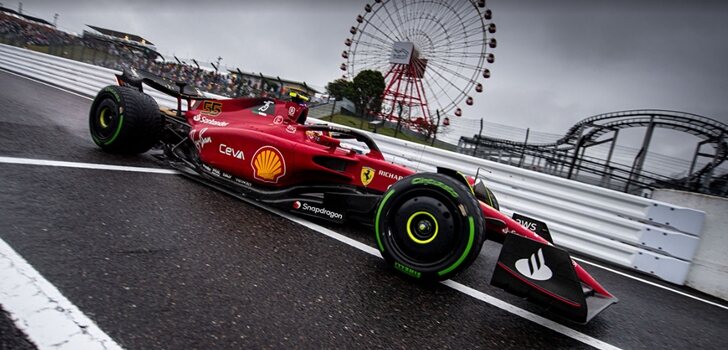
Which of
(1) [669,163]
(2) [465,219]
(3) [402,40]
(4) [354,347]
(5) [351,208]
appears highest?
(3) [402,40]

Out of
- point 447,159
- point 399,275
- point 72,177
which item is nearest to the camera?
point 399,275

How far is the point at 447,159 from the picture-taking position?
602 cm

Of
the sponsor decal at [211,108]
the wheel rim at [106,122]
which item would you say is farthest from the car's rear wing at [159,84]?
the wheel rim at [106,122]

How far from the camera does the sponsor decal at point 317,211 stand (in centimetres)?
316

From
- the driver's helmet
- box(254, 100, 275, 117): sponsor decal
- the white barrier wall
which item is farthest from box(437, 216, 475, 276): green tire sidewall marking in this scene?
the white barrier wall

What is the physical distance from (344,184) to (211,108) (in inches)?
84.3

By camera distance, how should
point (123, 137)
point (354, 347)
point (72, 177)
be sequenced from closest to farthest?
1. point (354, 347)
2. point (72, 177)
3. point (123, 137)

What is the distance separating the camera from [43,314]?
1263mm

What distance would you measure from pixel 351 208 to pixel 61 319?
83.3 inches

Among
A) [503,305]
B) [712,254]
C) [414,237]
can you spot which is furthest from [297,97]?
[712,254]

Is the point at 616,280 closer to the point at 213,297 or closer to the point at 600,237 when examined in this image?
the point at 600,237

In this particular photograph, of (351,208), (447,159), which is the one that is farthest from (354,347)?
(447,159)

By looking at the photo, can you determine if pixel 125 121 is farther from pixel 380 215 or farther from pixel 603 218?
pixel 603 218

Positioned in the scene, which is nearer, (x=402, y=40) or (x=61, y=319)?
(x=61, y=319)
